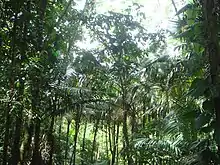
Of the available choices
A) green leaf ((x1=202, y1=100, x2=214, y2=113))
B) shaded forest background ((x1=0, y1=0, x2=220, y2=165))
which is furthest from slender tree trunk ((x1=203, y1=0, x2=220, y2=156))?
green leaf ((x1=202, y1=100, x2=214, y2=113))

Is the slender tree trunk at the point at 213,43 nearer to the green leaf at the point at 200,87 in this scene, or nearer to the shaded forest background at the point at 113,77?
the shaded forest background at the point at 113,77

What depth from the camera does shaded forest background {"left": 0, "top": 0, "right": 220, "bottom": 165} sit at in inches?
73.9

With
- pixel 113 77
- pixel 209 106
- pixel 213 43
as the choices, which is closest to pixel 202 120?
pixel 209 106

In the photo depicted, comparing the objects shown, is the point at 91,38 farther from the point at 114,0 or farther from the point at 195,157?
the point at 195,157

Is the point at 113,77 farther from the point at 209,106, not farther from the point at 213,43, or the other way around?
the point at 213,43

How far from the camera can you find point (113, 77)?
6004 mm

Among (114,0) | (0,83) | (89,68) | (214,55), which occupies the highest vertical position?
(114,0)

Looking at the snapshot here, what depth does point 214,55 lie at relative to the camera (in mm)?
1573

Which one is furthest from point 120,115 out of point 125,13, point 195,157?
point 195,157

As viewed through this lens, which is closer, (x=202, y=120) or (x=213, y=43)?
(x=213, y=43)

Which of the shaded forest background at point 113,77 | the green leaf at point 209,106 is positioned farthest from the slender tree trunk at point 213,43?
the green leaf at point 209,106

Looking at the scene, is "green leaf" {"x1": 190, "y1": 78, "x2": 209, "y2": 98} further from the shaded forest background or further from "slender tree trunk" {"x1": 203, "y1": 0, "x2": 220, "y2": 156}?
"slender tree trunk" {"x1": 203, "y1": 0, "x2": 220, "y2": 156}

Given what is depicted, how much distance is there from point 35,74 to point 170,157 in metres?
1.96

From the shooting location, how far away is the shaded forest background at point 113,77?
1.88 meters
